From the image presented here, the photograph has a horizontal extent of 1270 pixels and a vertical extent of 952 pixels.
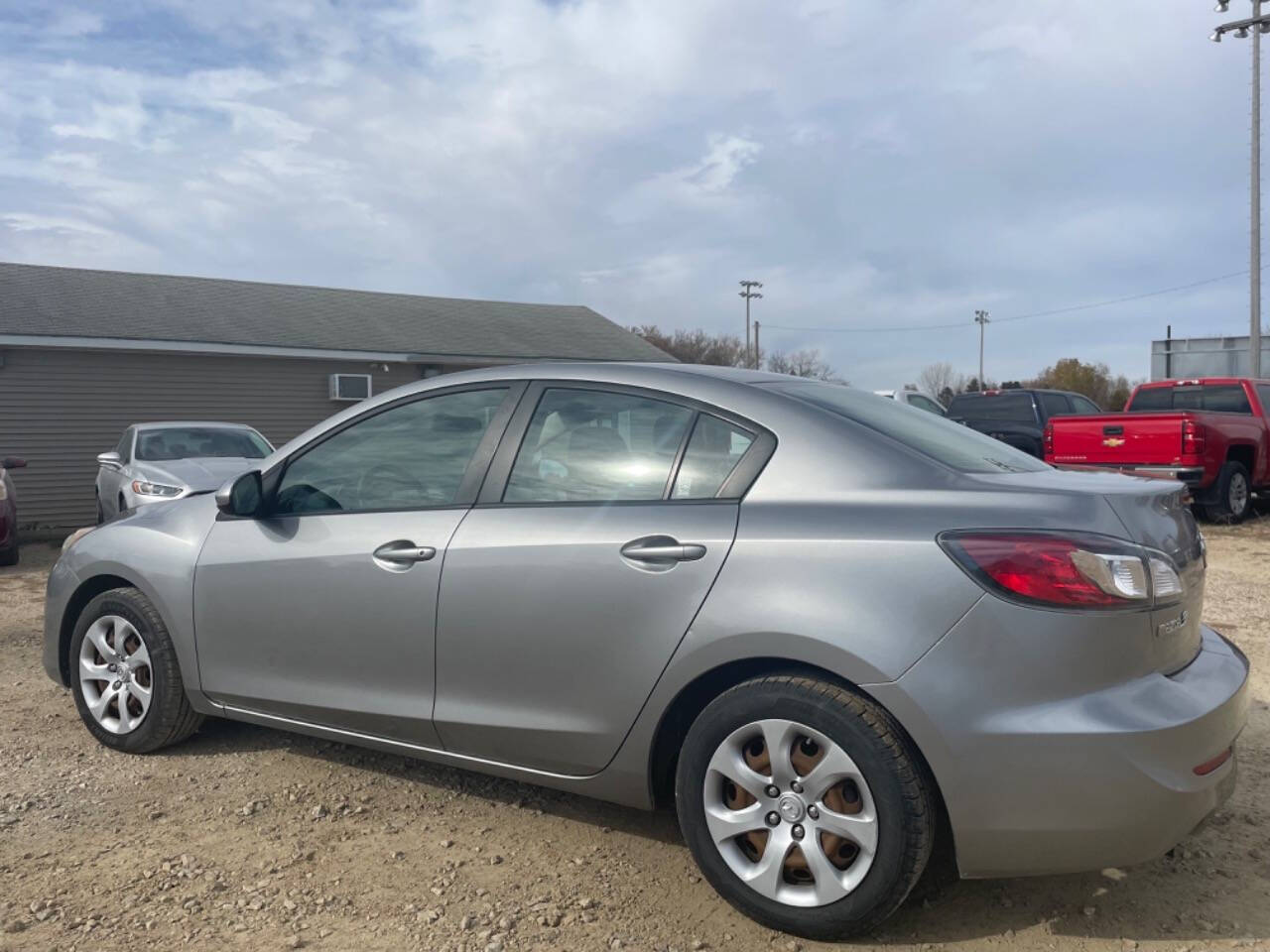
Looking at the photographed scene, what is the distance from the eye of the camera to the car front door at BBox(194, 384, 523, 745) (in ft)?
11.2

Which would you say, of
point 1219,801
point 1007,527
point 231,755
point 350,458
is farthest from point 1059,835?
point 231,755

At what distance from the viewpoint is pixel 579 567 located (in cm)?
305

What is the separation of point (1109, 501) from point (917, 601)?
2.00ft

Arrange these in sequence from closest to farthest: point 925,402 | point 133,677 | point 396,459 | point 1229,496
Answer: point 396,459 → point 133,677 → point 1229,496 → point 925,402

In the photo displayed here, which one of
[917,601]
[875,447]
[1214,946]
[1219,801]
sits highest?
[875,447]

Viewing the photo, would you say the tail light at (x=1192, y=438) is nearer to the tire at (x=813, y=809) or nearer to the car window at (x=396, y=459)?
the car window at (x=396, y=459)

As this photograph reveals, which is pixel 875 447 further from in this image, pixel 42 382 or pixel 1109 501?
pixel 42 382

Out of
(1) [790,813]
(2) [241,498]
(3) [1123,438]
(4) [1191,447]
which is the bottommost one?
(1) [790,813]

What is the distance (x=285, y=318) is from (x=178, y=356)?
9.38 feet

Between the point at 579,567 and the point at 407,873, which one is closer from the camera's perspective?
the point at 579,567

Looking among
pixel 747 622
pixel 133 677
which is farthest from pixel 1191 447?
pixel 133 677

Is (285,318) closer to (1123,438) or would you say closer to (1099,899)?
(1123,438)

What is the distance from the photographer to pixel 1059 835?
2510 millimetres

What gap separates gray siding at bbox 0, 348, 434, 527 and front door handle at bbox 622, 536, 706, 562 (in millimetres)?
14215
